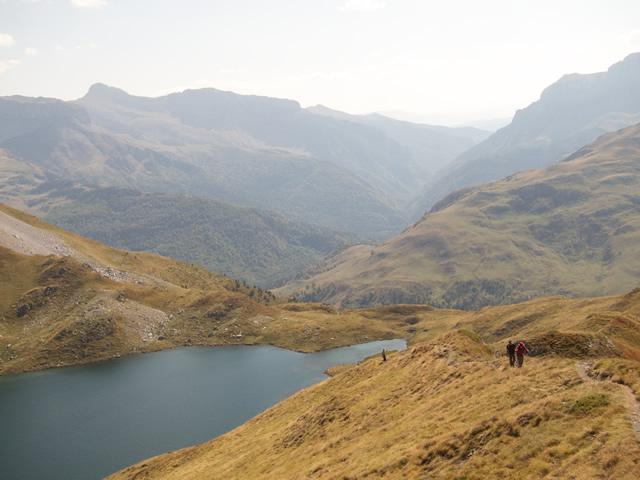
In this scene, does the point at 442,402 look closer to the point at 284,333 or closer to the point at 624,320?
Answer: the point at 624,320

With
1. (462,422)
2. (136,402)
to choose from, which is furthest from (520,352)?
(136,402)

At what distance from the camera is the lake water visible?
94688 mm

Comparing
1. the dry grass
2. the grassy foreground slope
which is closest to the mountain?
the grassy foreground slope

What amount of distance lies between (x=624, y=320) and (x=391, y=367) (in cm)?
3343

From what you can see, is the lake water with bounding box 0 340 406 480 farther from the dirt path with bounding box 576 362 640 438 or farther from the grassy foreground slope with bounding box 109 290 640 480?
the dirt path with bounding box 576 362 640 438

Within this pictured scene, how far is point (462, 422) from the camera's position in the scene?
3559 centimetres

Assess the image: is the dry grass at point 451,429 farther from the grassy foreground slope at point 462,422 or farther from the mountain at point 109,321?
the mountain at point 109,321

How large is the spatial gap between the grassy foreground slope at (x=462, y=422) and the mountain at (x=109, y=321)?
9420 cm

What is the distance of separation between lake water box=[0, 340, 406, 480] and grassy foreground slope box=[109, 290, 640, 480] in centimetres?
2405

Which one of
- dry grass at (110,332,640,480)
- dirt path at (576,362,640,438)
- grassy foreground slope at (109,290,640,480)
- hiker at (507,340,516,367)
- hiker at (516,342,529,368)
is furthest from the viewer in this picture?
hiker at (507,340,516,367)

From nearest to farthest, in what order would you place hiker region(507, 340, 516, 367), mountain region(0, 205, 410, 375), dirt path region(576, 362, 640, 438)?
dirt path region(576, 362, 640, 438) → hiker region(507, 340, 516, 367) → mountain region(0, 205, 410, 375)

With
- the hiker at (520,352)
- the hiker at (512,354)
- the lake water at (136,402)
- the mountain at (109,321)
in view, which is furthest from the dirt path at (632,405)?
the mountain at (109,321)

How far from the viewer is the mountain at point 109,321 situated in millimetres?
156500

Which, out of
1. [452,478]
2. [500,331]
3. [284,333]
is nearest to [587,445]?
[452,478]
